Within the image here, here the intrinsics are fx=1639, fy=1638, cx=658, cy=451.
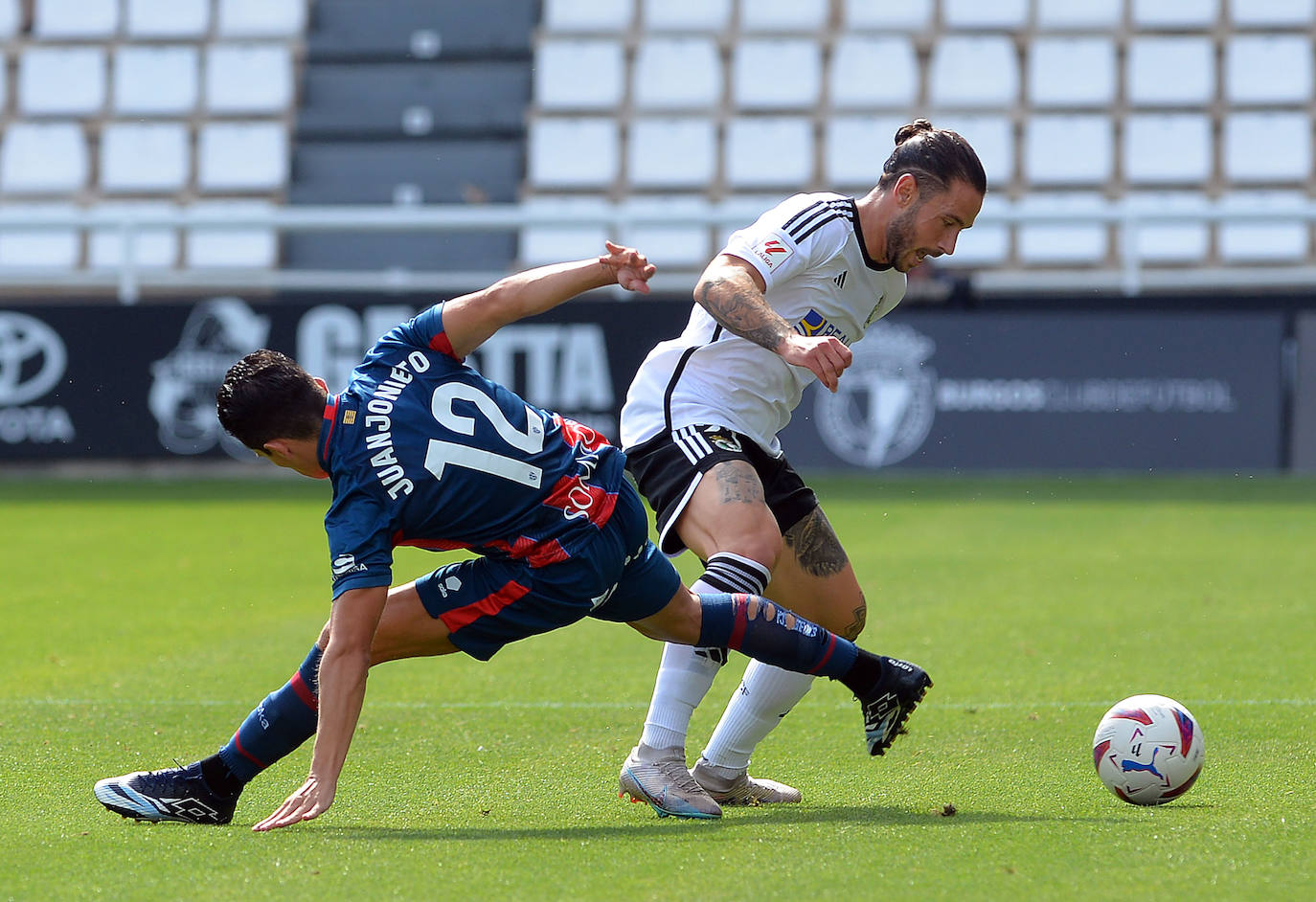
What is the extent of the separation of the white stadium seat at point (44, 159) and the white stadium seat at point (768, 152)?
25.3ft

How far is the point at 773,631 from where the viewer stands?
3.98m

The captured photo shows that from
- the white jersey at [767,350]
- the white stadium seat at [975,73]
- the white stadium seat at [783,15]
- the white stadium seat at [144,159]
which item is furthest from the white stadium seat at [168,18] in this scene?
the white jersey at [767,350]

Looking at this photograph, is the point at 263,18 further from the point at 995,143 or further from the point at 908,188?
the point at 908,188

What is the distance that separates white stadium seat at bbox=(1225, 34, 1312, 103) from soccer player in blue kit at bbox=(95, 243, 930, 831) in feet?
53.9

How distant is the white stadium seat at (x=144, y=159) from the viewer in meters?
19.5

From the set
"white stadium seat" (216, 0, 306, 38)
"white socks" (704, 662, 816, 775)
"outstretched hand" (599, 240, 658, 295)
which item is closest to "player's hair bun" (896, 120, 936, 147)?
"outstretched hand" (599, 240, 658, 295)

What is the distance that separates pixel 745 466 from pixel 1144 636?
122 inches

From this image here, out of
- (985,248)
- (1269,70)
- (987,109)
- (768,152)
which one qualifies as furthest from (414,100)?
(1269,70)

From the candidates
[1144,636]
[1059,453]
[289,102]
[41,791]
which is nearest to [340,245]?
[289,102]

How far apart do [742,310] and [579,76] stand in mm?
16183

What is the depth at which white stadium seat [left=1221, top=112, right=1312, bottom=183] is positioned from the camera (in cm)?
1803

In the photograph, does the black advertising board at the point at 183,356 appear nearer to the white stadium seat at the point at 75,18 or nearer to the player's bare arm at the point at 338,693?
the white stadium seat at the point at 75,18

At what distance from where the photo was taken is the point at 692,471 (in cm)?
429

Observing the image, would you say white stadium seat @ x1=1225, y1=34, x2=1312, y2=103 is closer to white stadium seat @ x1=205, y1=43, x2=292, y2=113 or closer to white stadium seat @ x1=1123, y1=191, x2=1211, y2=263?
white stadium seat @ x1=1123, y1=191, x2=1211, y2=263
